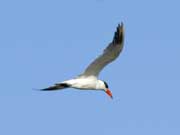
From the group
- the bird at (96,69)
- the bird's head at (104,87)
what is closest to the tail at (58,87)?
the bird at (96,69)

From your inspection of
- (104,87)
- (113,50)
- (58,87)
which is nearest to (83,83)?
(58,87)

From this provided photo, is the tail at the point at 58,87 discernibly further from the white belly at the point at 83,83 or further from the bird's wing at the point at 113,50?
the bird's wing at the point at 113,50

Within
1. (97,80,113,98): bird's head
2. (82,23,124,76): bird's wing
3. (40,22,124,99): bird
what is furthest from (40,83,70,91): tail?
(97,80,113,98): bird's head

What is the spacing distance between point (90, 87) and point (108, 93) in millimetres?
1906

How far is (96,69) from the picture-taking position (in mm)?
85000

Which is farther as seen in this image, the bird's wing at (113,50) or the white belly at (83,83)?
the white belly at (83,83)

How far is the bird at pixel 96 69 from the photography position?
83.9m

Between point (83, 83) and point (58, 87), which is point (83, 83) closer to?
point (83, 83)

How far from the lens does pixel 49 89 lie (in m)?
85.1

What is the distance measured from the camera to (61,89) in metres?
84.6

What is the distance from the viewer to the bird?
83875mm

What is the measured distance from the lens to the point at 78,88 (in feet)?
277

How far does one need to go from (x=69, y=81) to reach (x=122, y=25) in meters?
2.95

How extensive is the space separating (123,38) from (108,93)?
3874 millimetres
